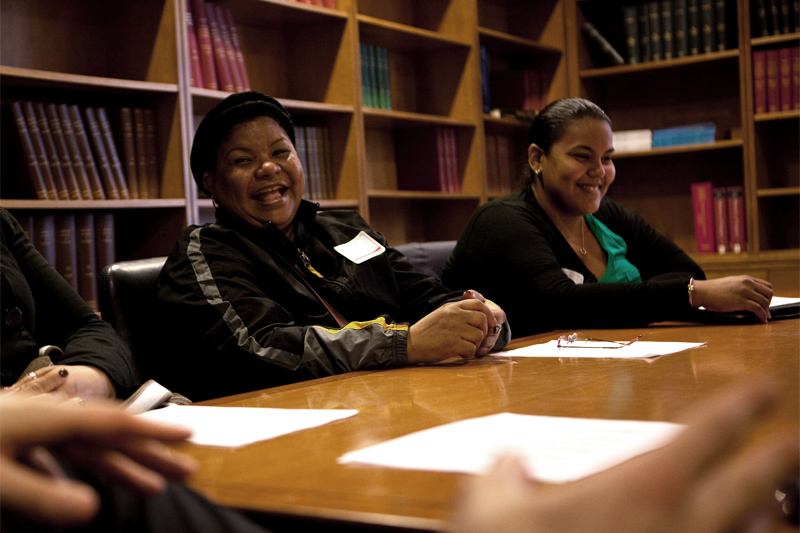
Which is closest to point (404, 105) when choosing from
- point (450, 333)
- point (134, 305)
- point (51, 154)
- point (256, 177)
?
point (51, 154)

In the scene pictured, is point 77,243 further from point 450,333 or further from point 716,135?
point 716,135

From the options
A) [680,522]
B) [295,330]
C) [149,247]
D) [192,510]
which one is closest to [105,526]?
[192,510]

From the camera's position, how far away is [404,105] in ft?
14.1

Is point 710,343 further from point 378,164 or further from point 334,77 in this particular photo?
point 378,164

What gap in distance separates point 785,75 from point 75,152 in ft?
11.3

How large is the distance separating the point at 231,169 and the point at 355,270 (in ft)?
1.32

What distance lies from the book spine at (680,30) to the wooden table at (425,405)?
10.00ft

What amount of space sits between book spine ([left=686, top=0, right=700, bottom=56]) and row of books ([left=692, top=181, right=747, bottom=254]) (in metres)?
0.74

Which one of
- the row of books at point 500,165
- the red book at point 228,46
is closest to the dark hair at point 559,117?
the red book at point 228,46

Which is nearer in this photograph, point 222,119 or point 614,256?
point 222,119

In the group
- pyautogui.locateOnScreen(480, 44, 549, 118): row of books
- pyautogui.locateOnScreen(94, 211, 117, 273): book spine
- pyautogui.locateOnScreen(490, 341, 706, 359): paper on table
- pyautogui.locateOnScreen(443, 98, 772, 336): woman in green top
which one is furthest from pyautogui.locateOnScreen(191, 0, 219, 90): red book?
pyautogui.locateOnScreen(480, 44, 549, 118): row of books

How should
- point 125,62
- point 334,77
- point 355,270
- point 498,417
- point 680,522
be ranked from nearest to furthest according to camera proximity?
point 680,522
point 498,417
point 355,270
point 125,62
point 334,77

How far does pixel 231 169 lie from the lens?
1989 mm

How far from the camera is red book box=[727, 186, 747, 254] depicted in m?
4.24
